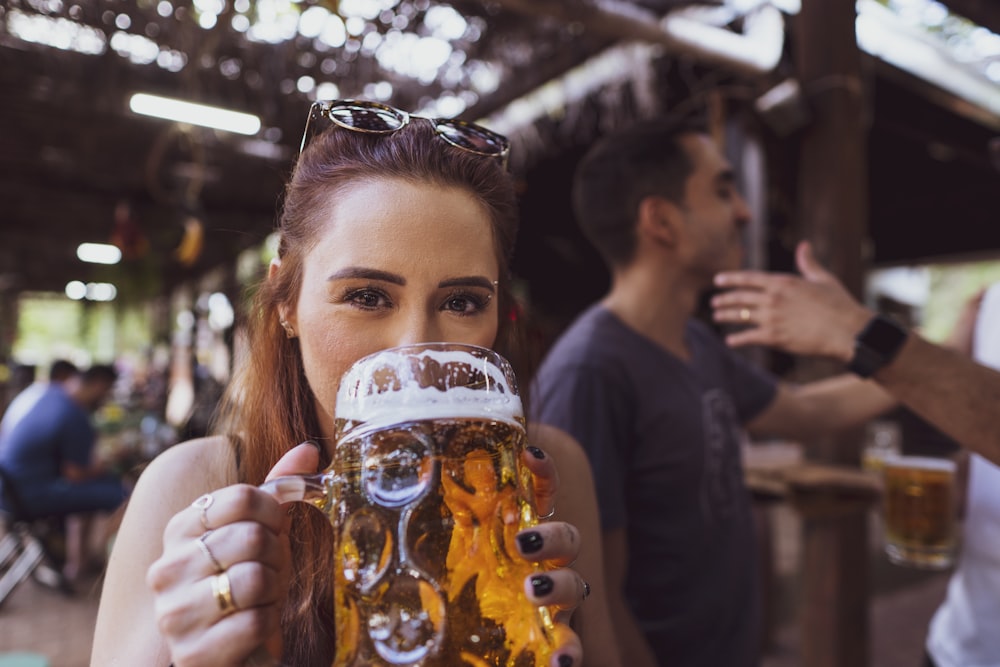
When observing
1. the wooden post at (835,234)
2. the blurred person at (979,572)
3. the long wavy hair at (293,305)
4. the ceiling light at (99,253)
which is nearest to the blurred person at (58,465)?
the long wavy hair at (293,305)

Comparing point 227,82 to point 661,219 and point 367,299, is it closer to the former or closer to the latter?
point 661,219

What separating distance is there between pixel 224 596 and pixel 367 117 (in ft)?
2.20

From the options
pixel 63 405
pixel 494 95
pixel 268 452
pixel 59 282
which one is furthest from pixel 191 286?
pixel 268 452

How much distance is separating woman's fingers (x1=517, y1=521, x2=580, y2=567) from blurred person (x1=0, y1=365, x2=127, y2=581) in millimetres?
5075

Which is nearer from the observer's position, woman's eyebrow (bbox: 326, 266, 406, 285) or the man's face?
woman's eyebrow (bbox: 326, 266, 406, 285)

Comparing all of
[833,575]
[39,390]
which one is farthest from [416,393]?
[39,390]

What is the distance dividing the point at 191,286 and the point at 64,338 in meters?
16.3

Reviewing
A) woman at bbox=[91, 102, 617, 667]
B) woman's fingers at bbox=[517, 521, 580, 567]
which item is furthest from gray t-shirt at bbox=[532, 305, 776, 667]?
woman's fingers at bbox=[517, 521, 580, 567]

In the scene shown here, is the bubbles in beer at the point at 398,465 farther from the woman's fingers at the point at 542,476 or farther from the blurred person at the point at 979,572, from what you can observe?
the blurred person at the point at 979,572

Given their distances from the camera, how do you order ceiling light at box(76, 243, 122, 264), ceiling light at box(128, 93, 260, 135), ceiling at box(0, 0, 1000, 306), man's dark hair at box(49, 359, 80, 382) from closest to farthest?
ceiling at box(0, 0, 1000, 306)
ceiling light at box(128, 93, 260, 135)
man's dark hair at box(49, 359, 80, 382)
ceiling light at box(76, 243, 122, 264)

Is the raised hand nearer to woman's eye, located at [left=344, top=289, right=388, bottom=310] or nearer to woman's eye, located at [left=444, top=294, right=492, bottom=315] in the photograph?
woman's eye, located at [left=444, top=294, right=492, bottom=315]

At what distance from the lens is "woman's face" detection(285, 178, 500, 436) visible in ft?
2.68

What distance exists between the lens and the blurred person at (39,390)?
5.02m

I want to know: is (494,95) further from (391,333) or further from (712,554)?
(391,333)
